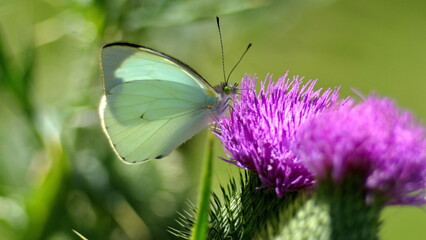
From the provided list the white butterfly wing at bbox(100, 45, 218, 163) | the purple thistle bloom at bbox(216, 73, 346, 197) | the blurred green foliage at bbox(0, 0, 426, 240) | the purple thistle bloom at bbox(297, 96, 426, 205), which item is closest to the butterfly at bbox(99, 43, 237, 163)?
the white butterfly wing at bbox(100, 45, 218, 163)

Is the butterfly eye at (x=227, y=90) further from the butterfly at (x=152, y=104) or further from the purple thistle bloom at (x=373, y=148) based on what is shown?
the purple thistle bloom at (x=373, y=148)

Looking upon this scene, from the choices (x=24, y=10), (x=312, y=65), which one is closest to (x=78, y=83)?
(x=24, y=10)

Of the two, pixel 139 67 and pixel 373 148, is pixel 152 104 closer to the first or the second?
pixel 139 67

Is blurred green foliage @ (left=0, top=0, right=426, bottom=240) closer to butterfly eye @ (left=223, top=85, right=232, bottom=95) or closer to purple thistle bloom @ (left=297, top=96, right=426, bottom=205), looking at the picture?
butterfly eye @ (left=223, top=85, right=232, bottom=95)

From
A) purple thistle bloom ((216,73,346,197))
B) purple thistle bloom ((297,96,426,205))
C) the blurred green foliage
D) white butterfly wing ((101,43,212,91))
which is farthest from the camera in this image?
the blurred green foliage

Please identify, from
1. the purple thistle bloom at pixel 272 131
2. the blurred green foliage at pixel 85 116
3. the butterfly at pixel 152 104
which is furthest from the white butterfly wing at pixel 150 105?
the blurred green foliage at pixel 85 116

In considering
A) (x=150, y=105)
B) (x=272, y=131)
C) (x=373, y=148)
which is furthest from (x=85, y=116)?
(x=373, y=148)
